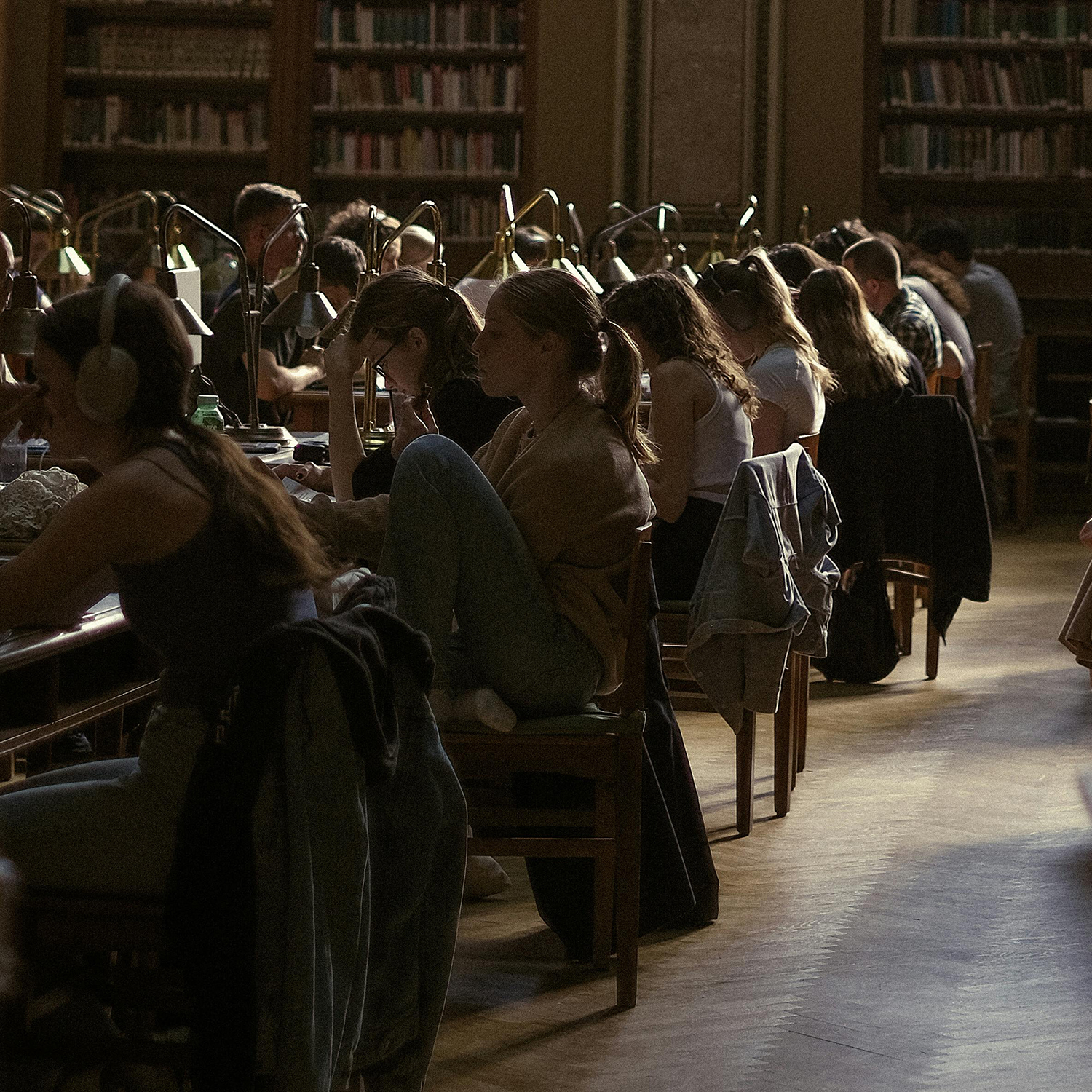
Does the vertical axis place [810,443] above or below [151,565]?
above

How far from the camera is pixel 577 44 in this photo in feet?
26.3

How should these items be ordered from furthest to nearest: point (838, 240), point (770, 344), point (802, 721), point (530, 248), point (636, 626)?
point (838, 240), point (530, 248), point (770, 344), point (802, 721), point (636, 626)

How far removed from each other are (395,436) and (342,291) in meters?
1.92

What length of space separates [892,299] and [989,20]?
325 cm

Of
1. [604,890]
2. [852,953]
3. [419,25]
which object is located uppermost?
[419,25]

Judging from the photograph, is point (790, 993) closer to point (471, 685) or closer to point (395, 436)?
point (471, 685)

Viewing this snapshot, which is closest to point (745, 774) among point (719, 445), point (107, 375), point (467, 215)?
point (719, 445)

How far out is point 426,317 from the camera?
9.87ft

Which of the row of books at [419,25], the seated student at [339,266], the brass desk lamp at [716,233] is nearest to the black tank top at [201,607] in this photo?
the seated student at [339,266]

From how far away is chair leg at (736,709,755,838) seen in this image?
323cm

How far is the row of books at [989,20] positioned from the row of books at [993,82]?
11cm

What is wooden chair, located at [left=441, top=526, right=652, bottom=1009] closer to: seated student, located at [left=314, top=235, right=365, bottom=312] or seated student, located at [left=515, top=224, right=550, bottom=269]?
seated student, located at [left=314, top=235, right=365, bottom=312]

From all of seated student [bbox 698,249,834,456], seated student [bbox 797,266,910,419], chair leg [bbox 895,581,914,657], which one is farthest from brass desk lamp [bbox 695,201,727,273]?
seated student [bbox 698,249,834,456]

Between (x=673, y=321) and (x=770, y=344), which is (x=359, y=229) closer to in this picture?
(x=770, y=344)
